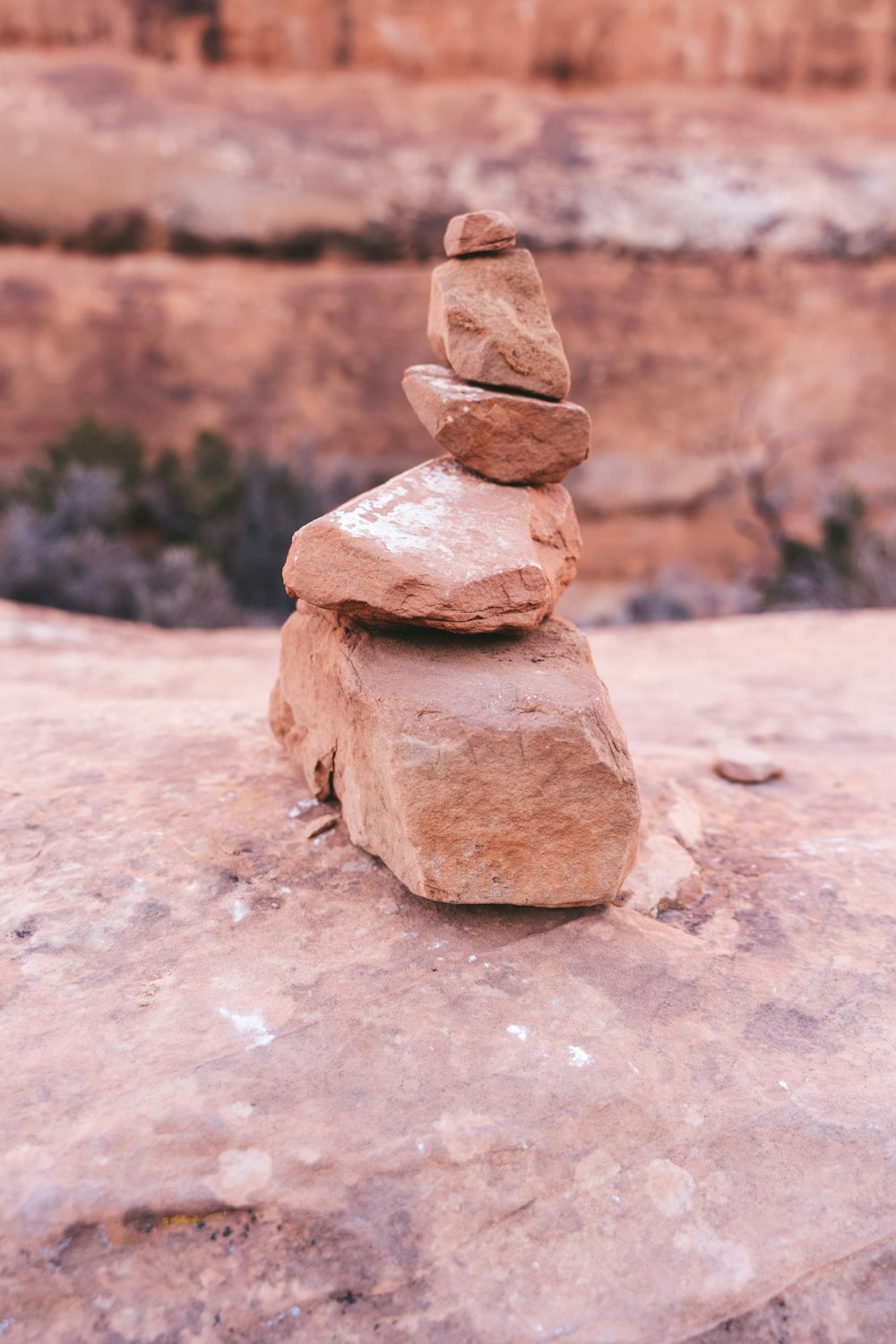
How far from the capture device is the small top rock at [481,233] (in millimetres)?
2119

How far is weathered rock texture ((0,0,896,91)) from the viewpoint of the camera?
9.20 meters

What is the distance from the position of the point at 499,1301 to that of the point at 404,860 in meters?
0.73

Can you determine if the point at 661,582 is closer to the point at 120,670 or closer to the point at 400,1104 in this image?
the point at 120,670

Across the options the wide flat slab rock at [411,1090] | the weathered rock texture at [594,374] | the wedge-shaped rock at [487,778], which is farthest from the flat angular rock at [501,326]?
the weathered rock texture at [594,374]

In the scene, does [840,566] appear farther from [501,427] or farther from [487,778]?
[487,778]

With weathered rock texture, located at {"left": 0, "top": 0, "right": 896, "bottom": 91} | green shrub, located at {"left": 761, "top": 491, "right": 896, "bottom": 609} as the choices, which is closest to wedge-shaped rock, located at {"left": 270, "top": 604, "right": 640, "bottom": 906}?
green shrub, located at {"left": 761, "top": 491, "right": 896, "bottom": 609}

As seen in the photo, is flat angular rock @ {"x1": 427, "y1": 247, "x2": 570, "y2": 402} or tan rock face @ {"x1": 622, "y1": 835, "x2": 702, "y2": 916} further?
flat angular rock @ {"x1": 427, "y1": 247, "x2": 570, "y2": 402}

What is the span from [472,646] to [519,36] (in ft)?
32.9

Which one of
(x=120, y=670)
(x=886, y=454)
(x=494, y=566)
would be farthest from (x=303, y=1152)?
(x=886, y=454)

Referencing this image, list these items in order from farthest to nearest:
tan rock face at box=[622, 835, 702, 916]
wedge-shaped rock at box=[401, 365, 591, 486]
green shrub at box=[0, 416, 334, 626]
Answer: green shrub at box=[0, 416, 334, 626] < wedge-shaped rock at box=[401, 365, 591, 486] < tan rock face at box=[622, 835, 702, 916]

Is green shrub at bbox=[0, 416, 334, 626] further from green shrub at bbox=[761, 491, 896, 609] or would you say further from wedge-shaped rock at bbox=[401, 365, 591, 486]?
wedge-shaped rock at bbox=[401, 365, 591, 486]

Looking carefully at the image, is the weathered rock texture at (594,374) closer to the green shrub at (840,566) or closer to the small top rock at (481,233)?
the green shrub at (840,566)

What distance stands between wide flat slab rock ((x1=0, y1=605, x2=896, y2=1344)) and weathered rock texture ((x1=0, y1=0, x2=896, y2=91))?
9507 millimetres

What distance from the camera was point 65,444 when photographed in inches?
313
